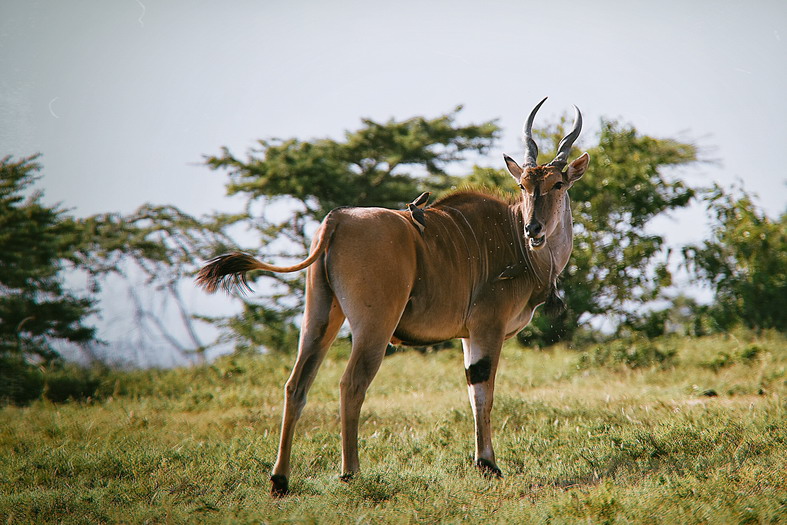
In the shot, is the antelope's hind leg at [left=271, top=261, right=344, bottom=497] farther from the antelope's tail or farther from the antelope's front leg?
the antelope's front leg

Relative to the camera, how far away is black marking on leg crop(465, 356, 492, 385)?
6496 mm

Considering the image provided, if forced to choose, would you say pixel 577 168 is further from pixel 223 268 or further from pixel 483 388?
pixel 223 268

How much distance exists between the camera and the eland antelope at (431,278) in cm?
577

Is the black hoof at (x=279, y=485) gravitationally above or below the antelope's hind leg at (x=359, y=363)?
below

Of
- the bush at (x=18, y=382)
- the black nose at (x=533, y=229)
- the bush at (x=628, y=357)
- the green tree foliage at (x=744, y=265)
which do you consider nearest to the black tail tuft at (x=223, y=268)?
the black nose at (x=533, y=229)

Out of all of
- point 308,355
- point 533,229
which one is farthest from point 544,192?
point 308,355

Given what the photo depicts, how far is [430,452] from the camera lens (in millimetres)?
7020

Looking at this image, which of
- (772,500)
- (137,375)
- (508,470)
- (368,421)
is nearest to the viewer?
(772,500)

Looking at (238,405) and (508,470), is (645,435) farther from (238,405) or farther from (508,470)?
(238,405)

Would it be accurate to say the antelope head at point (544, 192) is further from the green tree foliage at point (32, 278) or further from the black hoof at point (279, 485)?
the green tree foliage at point (32, 278)

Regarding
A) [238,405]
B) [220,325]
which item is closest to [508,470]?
[238,405]

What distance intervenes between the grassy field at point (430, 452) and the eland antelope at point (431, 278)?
58 centimetres

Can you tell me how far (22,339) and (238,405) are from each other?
6121 mm

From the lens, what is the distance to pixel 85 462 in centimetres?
644
